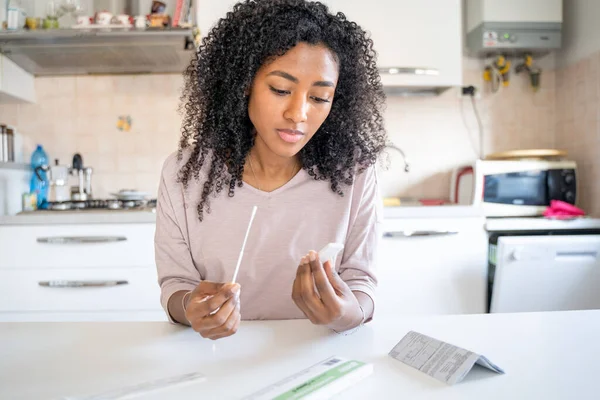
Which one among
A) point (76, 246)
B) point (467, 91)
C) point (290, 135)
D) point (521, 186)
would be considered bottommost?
point (76, 246)

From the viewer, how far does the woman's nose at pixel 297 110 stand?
956 mm

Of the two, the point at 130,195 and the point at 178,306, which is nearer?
the point at 178,306

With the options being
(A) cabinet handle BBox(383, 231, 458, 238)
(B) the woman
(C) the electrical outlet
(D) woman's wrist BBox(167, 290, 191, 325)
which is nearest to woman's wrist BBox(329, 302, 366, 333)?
(B) the woman

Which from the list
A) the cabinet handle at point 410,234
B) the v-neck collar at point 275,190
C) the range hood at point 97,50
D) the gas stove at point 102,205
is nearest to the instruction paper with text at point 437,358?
the v-neck collar at point 275,190

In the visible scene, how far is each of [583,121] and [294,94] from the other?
81.6 inches

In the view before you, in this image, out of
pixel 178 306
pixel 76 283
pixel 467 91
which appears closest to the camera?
pixel 178 306

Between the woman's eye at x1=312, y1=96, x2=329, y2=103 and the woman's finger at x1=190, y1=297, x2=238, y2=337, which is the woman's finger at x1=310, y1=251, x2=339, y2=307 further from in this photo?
the woman's eye at x1=312, y1=96, x2=329, y2=103

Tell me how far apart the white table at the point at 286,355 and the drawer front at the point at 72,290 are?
1.19 m

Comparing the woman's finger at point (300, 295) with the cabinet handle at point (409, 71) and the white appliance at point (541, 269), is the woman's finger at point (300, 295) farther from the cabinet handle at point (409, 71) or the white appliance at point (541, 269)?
the cabinet handle at point (409, 71)

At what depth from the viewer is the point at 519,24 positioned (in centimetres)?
250

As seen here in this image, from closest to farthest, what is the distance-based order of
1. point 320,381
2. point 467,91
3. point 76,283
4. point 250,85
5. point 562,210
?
point 320,381, point 250,85, point 76,283, point 562,210, point 467,91

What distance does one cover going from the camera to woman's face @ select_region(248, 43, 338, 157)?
0.96 m

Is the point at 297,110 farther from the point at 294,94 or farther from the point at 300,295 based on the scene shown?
the point at 300,295

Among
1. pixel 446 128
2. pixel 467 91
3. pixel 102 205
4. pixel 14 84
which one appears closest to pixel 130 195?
pixel 102 205
